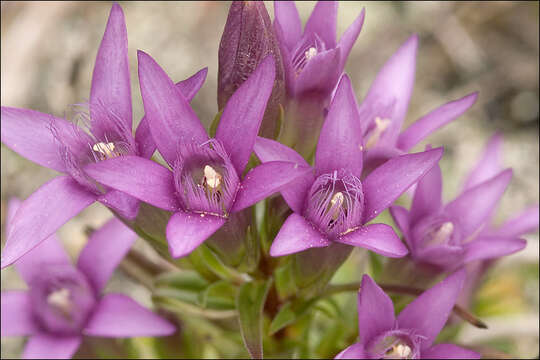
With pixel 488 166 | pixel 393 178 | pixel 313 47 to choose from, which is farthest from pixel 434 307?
pixel 488 166

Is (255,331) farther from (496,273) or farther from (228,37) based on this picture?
(496,273)

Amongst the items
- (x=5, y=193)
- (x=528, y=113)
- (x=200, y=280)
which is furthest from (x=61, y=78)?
(x=528, y=113)

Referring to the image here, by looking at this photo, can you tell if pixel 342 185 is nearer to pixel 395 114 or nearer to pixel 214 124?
pixel 214 124

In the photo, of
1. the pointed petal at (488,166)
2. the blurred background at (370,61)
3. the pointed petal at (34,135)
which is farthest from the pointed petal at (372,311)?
the blurred background at (370,61)

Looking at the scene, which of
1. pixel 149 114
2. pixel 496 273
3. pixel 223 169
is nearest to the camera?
pixel 149 114

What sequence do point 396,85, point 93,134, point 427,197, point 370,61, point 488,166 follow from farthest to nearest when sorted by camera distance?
point 370,61 < point 488,166 < point 396,85 < point 427,197 < point 93,134

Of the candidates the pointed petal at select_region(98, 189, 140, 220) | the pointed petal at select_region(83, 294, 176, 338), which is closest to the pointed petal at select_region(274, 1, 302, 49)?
the pointed petal at select_region(98, 189, 140, 220)

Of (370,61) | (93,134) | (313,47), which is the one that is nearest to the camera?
(93,134)
